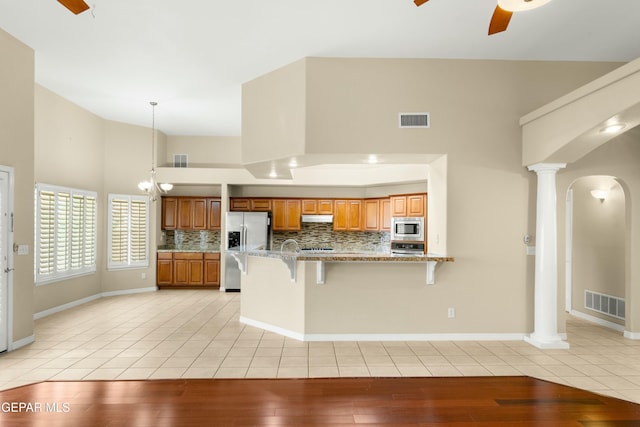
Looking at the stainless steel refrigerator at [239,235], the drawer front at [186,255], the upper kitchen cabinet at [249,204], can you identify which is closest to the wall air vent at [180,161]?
the upper kitchen cabinet at [249,204]

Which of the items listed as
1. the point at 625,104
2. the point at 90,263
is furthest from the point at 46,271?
the point at 625,104

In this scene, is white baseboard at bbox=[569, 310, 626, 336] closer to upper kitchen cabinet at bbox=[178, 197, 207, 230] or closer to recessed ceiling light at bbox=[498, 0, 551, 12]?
recessed ceiling light at bbox=[498, 0, 551, 12]

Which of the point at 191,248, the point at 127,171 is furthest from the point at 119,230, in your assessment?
the point at 191,248

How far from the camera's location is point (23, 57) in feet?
14.8

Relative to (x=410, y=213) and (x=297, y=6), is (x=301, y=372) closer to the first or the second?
(x=297, y=6)

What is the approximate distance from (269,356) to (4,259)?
305cm

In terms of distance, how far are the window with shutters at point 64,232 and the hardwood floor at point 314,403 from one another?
3.14 metres

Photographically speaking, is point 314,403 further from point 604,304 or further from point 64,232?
point 64,232

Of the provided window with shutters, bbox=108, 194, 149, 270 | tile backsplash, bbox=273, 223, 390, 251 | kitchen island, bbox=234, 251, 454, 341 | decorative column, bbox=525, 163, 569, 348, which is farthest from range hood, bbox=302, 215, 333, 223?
decorative column, bbox=525, 163, 569, 348

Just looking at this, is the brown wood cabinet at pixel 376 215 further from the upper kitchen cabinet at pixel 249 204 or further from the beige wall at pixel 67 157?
the beige wall at pixel 67 157

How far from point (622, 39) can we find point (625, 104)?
1.48 meters

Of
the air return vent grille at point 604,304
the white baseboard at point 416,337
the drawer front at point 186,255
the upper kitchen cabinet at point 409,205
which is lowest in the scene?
the white baseboard at point 416,337

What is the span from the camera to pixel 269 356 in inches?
167

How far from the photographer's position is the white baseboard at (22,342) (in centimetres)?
438
